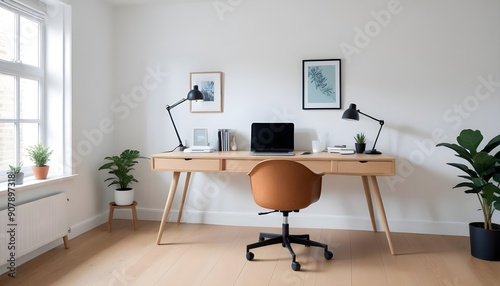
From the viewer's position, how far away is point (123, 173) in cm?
341

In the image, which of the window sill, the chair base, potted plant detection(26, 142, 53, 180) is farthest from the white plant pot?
the chair base

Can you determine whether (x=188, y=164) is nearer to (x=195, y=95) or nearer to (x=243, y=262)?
(x=195, y=95)

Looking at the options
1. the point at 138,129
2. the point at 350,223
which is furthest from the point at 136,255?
the point at 350,223

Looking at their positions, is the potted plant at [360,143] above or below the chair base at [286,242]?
above

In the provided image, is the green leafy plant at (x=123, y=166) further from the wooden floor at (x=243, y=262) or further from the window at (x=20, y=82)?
the window at (x=20, y=82)

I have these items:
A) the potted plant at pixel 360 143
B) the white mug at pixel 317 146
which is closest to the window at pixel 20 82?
the white mug at pixel 317 146

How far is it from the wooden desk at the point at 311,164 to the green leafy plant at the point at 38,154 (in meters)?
0.85

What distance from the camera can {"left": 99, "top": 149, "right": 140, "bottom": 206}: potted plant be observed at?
3364mm

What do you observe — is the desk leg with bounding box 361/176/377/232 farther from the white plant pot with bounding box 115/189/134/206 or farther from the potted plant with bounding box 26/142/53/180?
the potted plant with bounding box 26/142/53/180

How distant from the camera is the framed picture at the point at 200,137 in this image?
3510mm

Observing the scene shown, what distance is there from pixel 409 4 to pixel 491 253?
2.25 m

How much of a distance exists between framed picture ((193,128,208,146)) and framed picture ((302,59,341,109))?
1040mm

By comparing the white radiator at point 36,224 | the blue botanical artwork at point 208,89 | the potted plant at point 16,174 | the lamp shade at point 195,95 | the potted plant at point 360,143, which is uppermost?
the blue botanical artwork at point 208,89

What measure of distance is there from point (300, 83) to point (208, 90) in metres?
0.95
